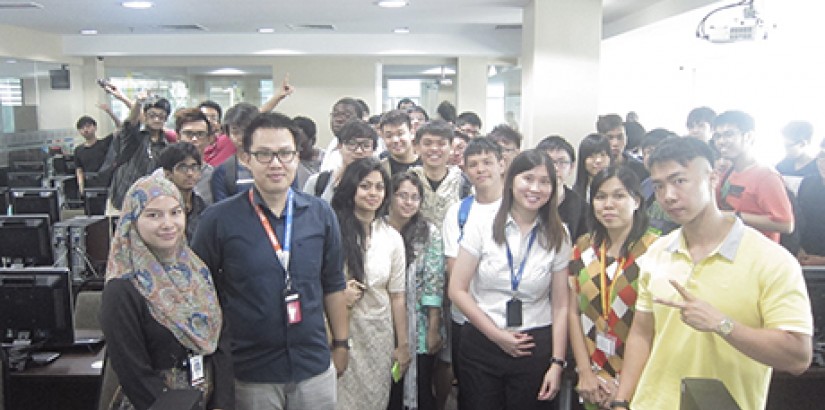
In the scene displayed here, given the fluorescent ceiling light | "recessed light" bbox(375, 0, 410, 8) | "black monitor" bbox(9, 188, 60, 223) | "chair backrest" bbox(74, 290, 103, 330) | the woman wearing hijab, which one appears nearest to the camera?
→ the woman wearing hijab

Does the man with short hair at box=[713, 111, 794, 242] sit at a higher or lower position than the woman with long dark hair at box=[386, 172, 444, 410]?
higher

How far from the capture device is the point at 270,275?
197cm


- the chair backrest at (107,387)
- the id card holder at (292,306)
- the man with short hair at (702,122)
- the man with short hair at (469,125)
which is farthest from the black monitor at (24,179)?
the man with short hair at (702,122)

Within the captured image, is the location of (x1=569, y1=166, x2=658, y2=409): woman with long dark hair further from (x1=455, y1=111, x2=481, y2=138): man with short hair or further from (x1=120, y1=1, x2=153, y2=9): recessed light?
(x1=120, y1=1, x2=153, y2=9): recessed light

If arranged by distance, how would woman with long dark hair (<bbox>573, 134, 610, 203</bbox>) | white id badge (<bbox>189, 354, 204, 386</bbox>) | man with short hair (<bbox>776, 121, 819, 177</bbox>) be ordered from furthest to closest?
man with short hair (<bbox>776, 121, 819, 177</bbox>)
woman with long dark hair (<bbox>573, 134, 610, 203</bbox>)
white id badge (<bbox>189, 354, 204, 386</bbox>)

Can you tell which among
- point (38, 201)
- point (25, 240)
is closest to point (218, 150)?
point (25, 240)

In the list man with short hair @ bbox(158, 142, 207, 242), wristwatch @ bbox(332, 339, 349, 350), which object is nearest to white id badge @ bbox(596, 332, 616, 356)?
wristwatch @ bbox(332, 339, 349, 350)

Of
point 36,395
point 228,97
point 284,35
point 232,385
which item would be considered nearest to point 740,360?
point 232,385

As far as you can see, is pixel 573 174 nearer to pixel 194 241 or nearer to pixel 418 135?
pixel 418 135

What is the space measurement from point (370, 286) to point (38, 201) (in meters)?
2.88

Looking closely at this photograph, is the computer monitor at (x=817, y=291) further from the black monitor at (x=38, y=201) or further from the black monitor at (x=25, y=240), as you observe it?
the black monitor at (x=38, y=201)

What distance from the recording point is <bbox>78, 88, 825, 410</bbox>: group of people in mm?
1635

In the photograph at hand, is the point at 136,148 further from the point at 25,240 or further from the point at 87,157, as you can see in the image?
the point at 87,157

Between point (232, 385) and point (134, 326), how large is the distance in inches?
14.2
